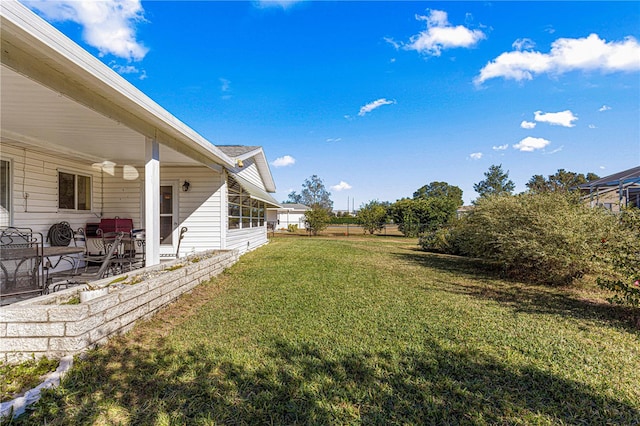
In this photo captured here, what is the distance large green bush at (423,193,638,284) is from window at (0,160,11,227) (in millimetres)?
10513

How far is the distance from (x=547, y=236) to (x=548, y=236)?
0.02 metres

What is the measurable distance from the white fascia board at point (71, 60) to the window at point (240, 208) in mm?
5120

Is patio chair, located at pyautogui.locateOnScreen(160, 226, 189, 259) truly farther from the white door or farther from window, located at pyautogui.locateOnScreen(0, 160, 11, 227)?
window, located at pyautogui.locateOnScreen(0, 160, 11, 227)

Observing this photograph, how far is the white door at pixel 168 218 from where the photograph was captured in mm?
8828

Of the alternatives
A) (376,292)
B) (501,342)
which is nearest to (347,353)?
(501,342)

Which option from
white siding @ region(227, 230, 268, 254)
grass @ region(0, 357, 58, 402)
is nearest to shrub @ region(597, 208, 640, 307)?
grass @ region(0, 357, 58, 402)

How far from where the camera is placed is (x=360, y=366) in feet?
9.22

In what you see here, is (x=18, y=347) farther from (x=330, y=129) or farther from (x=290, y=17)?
(x=330, y=129)

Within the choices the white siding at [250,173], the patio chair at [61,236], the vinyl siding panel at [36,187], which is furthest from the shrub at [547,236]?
the vinyl siding panel at [36,187]

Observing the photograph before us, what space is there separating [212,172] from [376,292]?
6028 mm

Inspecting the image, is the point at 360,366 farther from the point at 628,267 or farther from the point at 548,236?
the point at 548,236

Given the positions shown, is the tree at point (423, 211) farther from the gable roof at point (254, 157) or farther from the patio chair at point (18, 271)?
the patio chair at point (18, 271)

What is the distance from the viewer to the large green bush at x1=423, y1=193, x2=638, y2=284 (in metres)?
6.09

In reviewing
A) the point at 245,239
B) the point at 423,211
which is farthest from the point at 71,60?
the point at 423,211
